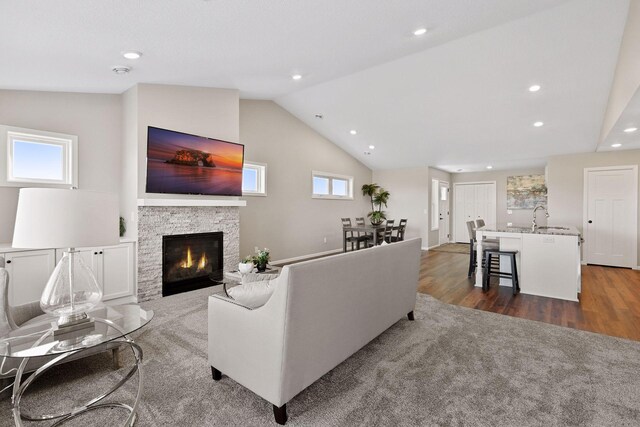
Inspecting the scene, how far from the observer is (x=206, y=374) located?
234cm

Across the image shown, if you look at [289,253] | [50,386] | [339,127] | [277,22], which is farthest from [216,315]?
[339,127]

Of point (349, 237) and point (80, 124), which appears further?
point (349, 237)

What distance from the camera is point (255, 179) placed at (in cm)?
634

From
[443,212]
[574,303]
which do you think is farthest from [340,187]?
[574,303]

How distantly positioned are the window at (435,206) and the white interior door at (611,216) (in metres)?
3.52

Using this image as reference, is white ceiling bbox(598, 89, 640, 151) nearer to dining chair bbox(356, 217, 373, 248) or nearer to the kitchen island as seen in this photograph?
the kitchen island

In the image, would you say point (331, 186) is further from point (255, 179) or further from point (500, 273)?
point (500, 273)

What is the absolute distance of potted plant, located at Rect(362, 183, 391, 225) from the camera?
30.2ft

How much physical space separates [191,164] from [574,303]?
5.56 meters

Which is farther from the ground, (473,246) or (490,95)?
(490,95)

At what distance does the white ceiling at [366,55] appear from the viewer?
2.69 m

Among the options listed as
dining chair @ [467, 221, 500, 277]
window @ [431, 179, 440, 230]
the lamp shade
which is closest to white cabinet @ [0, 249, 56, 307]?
the lamp shade

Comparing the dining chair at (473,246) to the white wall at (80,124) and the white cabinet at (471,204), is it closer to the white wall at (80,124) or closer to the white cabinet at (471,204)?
the white cabinet at (471,204)

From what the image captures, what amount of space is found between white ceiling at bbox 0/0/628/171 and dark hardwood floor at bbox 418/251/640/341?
280cm
